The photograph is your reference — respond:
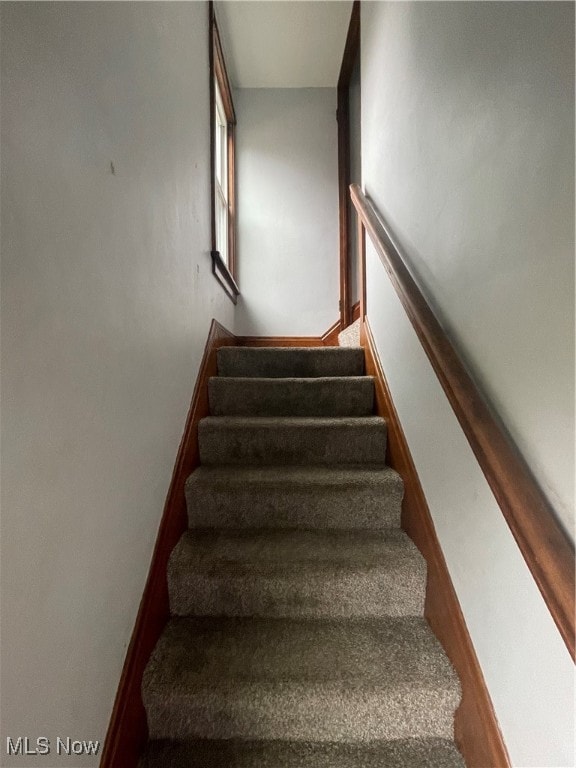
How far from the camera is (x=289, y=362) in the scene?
2.13 metres

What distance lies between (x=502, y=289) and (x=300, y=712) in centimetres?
111

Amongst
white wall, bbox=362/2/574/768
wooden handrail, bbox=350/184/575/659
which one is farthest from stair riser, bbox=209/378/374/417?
wooden handrail, bbox=350/184/575/659

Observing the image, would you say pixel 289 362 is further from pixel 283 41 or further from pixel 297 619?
pixel 283 41

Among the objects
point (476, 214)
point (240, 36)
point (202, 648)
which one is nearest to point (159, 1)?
point (476, 214)

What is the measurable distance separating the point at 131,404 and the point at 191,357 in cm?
65

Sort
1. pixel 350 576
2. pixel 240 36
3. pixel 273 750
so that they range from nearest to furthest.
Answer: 1. pixel 273 750
2. pixel 350 576
3. pixel 240 36

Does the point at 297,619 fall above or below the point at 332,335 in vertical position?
below

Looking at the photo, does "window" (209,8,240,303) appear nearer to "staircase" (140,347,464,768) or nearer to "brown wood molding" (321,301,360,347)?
"brown wood molding" (321,301,360,347)

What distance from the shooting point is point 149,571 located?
1.07m

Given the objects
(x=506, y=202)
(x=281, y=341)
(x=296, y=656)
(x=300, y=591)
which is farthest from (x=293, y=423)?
(x=281, y=341)

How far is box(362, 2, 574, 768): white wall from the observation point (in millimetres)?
658

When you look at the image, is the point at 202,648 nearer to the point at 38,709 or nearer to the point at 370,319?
the point at 38,709

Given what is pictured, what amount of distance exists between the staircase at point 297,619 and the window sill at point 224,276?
0.92 metres

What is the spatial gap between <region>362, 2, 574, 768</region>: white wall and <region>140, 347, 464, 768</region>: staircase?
0.70 feet
